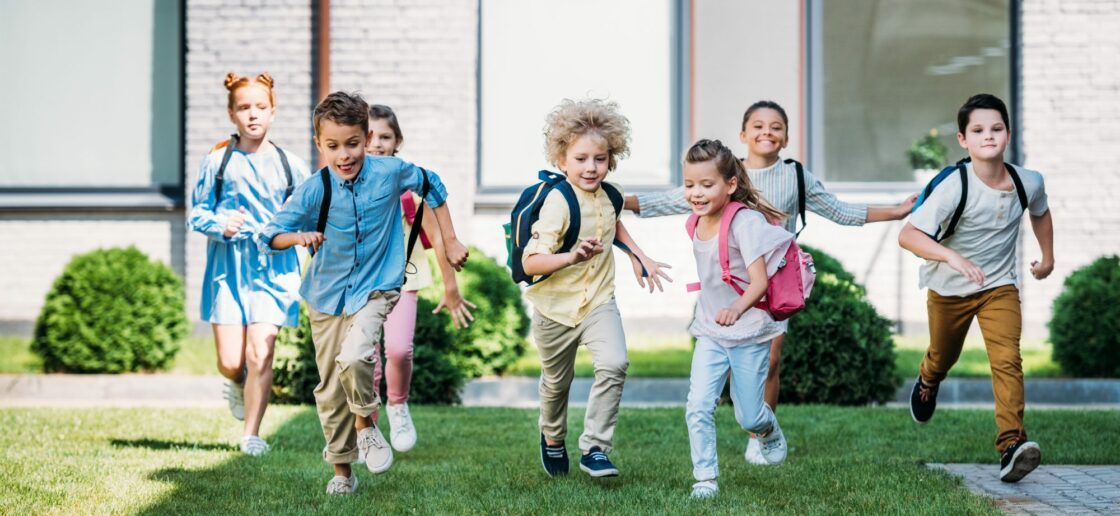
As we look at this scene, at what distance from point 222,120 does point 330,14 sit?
5.00ft

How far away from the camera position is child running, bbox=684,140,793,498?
5.54 m

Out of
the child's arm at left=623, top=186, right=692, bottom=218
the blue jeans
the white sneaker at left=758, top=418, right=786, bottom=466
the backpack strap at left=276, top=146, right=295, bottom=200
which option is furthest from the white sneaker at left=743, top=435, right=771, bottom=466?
the backpack strap at left=276, top=146, right=295, bottom=200

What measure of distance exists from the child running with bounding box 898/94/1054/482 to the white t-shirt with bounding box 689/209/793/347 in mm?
816

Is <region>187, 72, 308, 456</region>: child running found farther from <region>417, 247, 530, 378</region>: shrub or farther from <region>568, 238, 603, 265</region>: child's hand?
<region>417, 247, 530, 378</region>: shrub

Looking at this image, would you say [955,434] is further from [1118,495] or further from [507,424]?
[507,424]

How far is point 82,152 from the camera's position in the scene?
13.8 m

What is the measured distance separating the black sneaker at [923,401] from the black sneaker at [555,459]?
202 centimetres

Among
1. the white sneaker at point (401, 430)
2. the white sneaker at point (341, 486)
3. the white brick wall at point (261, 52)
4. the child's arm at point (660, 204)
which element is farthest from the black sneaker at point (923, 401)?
the white brick wall at point (261, 52)

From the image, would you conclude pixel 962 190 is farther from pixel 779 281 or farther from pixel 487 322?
pixel 487 322

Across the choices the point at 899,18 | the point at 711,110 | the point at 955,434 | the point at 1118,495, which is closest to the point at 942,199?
the point at 1118,495

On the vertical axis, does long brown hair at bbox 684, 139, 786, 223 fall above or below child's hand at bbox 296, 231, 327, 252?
above

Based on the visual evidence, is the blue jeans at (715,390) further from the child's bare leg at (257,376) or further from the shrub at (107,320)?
the shrub at (107,320)

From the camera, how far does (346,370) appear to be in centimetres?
550

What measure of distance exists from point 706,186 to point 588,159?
1.79ft
